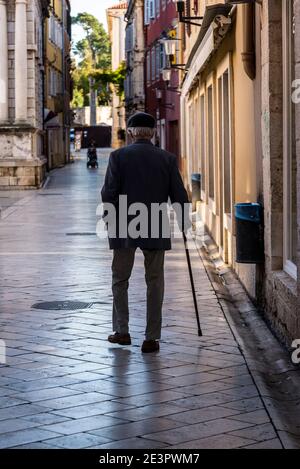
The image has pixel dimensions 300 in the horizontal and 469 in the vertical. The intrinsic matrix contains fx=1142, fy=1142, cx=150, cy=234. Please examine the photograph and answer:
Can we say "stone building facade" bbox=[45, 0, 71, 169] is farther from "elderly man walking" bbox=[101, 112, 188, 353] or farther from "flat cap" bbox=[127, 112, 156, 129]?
"elderly man walking" bbox=[101, 112, 188, 353]

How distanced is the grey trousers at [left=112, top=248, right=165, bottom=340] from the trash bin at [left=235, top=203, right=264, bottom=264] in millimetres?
1827

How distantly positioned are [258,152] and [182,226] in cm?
241

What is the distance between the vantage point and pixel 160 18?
4975 centimetres

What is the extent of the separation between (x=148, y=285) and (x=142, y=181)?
75 centimetres

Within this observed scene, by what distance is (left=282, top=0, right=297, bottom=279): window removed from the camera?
8.82m

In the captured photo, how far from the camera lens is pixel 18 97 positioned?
3700 cm

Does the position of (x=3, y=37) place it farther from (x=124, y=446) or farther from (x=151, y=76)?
(x=124, y=446)

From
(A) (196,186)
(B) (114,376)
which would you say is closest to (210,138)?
(A) (196,186)

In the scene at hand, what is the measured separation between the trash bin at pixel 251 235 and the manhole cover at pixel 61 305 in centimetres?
157

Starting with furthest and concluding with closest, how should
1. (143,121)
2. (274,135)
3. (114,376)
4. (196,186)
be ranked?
(196,186) → (274,135) → (143,121) → (114,376)

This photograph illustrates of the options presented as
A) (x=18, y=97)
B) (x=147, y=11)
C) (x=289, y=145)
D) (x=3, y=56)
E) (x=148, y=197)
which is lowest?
(x=148, y=197)

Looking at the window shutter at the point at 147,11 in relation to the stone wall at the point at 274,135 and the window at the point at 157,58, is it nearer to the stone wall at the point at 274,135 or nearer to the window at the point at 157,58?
the window at the point at 157,58

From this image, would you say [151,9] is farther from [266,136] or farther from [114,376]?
[114,376]
